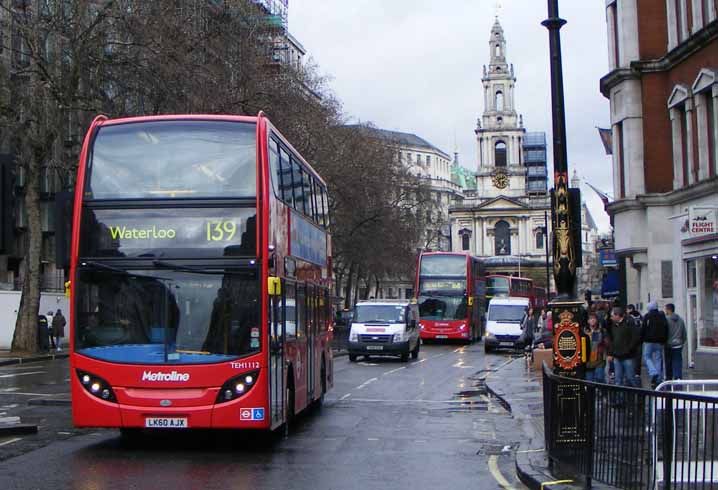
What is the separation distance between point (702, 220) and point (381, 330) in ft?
45.8

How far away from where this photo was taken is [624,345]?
19.8 metres

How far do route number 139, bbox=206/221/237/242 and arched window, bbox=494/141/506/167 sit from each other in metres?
142

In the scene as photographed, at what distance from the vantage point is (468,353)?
46250 millimetres

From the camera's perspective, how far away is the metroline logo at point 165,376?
1288cm

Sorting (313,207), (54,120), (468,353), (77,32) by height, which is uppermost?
(77,32)

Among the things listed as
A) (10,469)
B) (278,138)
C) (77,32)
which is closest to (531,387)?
(278,138)

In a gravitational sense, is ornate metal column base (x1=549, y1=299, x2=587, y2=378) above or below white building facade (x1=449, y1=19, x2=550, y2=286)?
below

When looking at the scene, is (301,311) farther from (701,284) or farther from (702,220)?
(701,284)

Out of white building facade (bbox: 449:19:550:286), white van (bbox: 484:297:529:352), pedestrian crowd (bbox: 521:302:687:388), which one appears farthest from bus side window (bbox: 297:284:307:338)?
white building facade (bbox: 449:19:550:286)

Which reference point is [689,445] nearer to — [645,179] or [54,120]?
[645,179]

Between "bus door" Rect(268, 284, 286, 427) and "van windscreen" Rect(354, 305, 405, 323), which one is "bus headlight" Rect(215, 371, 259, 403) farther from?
"van windscreen" Rect(354, 305, 405, 323)

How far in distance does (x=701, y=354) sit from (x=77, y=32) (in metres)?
22.0

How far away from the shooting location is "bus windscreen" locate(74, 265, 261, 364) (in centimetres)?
1298

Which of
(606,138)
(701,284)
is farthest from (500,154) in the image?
(701,284)
